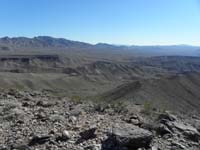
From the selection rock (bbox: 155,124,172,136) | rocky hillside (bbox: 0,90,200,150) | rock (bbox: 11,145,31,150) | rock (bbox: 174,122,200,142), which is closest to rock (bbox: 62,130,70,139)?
rocky hillside (bbox: 0,90,200,150)

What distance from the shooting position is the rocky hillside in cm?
690

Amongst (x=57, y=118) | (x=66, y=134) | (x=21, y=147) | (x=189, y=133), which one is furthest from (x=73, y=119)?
(x=189, y=133)

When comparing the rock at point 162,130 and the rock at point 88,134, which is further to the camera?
the rock at point 162,130

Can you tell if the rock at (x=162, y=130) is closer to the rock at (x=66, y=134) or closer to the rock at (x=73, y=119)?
the rock at (x=66, y=134)

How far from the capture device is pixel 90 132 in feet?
24.8

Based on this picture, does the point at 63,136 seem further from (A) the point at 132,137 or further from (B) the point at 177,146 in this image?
(B) the point at 177,146

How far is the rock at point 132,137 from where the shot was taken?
667cm

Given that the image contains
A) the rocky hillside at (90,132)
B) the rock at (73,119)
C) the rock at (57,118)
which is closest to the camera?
the rocky hillside at (90,132)

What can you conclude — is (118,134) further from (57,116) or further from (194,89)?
(194,89)

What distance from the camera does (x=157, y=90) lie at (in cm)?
6412

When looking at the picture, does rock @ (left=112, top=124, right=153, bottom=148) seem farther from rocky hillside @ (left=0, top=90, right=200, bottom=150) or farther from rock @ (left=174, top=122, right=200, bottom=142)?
rock @ (left=174, top=122, right=200, bottom=142)

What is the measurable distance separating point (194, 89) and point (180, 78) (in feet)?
14.4

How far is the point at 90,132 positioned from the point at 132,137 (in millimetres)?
1119

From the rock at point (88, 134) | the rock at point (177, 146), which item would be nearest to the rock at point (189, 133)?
the rock at point (177, 146)
